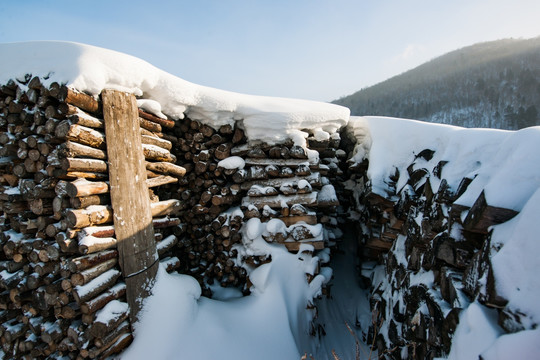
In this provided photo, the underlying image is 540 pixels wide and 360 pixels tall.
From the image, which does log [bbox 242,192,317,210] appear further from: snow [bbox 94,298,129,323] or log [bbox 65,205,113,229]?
snow [bbox 94,298,129,323]

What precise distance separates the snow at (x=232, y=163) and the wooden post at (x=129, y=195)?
1.12 metres

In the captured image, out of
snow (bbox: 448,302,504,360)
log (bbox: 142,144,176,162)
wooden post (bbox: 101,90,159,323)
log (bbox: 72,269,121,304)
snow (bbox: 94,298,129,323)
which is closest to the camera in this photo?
snow (bbox: 448,302,504,360)

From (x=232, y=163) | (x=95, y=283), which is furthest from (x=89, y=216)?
(x=232, y=163)

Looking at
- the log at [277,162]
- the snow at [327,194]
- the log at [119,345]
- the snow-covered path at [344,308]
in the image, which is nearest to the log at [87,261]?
the log at [119,345]

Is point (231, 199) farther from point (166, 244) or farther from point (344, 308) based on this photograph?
point (344, 308)

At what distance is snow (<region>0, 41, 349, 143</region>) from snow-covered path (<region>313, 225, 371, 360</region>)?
2295 mm

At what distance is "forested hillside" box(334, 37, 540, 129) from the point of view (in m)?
19.6

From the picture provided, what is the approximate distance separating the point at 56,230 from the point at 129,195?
2.19 ft

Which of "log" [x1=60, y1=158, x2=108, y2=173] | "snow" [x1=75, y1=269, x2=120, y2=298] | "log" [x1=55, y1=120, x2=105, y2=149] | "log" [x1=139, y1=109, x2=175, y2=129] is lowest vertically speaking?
"snow" [x1=75, y1=269, x2=120, y2=298]

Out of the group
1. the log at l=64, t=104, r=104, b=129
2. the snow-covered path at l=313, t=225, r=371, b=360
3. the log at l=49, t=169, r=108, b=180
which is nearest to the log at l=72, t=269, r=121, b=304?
the log at l=49, t=169, r=108, b=180

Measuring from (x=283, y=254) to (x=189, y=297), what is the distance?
1.30 metres

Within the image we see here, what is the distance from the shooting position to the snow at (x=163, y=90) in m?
2.52

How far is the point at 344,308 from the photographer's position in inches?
161

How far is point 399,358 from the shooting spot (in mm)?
2717
